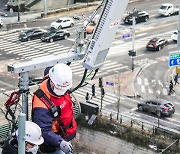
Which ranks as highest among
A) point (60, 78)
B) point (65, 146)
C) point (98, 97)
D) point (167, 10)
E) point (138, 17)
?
point (60, 78)

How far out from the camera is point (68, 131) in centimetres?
1052

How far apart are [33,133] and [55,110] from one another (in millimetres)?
1043

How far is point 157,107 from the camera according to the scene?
40625mm

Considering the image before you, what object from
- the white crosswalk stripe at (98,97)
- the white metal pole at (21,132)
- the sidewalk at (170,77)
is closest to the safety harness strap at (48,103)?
the white metal pole at (21,132)

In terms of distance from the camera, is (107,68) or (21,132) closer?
(21,132)

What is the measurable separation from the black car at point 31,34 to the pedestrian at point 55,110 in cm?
5357

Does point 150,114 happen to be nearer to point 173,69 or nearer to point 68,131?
point 173,69

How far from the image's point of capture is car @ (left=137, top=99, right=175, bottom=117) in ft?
133

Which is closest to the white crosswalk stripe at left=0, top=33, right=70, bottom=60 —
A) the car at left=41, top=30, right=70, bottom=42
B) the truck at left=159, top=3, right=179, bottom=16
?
the car at left=41, top=30, right=70, bottom=42

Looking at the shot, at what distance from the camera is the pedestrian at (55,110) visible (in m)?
9.83

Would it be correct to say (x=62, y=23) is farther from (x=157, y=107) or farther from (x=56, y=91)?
(x=56, y=91)

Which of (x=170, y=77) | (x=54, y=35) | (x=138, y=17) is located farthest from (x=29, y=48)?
(x=170, y=77)

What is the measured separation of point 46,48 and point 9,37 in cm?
688

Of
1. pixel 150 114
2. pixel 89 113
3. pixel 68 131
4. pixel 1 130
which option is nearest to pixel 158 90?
pixel 150 114
